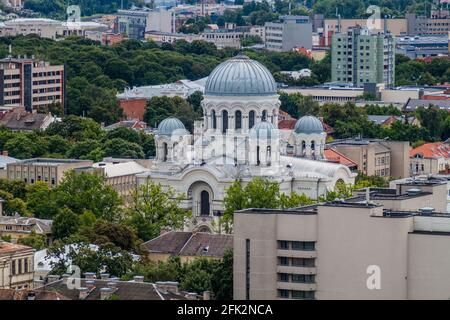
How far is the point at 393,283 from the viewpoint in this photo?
5409cm

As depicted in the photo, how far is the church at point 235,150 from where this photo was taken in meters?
83.6

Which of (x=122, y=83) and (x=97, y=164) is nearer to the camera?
(x=97, y=164)

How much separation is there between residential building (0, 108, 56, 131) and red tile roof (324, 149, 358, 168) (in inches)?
805

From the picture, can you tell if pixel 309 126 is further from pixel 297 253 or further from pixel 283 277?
pixel 297 253

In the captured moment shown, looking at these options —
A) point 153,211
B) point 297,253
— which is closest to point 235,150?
point 153,211

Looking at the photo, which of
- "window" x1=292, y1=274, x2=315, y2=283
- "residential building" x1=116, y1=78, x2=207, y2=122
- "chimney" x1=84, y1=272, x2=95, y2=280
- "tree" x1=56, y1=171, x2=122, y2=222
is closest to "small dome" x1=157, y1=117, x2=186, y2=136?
"tree" x1=56, y1=171, x2=122, y2=222

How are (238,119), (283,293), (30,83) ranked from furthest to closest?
(30,83) < (238,119) < (283,293)

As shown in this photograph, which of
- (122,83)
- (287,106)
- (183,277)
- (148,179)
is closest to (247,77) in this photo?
(148,179)

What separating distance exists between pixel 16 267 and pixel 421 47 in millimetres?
121136

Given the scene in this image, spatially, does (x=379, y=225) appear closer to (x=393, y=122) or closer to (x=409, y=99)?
(x=393, y=122)

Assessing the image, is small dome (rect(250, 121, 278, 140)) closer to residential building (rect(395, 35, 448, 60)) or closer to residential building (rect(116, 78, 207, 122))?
residential building (rect(116, 78, 207, 122))

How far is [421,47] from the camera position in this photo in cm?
18538

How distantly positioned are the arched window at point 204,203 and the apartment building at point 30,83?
150 ft
